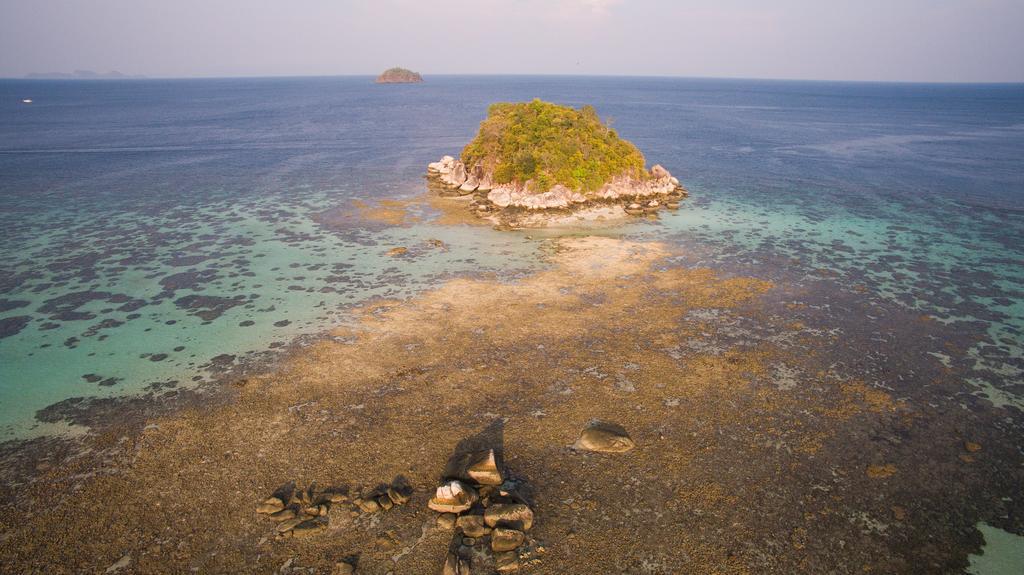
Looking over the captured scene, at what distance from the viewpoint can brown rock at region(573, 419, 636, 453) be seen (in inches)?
678

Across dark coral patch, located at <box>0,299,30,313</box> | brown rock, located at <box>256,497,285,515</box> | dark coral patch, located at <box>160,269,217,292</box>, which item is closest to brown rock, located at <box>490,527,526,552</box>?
brown rock, located at <box>256,497,285,515</box>

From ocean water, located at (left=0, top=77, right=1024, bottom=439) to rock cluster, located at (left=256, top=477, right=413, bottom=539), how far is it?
9651 millimetres

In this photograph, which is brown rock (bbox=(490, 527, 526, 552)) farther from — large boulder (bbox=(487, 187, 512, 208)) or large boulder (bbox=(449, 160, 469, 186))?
large boulder (bbox=(449, 160, 469, 186))

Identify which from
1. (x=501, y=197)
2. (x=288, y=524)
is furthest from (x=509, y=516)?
(x=501, y=197)

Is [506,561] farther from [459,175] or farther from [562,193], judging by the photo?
[459,175]

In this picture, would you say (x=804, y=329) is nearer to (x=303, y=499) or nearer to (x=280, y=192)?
(x=303, y=499)

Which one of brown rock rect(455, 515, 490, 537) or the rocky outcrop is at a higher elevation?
the rocky outcrop

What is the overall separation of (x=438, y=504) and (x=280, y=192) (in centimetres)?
4927

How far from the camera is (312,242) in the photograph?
127ft

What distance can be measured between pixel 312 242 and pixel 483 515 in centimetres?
3027

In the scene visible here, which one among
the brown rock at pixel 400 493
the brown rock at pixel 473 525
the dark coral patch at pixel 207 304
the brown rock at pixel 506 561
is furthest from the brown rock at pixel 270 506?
the dark coral patch at pixel 207 304

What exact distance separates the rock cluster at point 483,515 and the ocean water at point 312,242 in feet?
43.3

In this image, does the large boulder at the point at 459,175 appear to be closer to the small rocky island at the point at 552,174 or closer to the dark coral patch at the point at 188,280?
the small rocky island at the point at 552,174

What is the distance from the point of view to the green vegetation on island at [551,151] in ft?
163
